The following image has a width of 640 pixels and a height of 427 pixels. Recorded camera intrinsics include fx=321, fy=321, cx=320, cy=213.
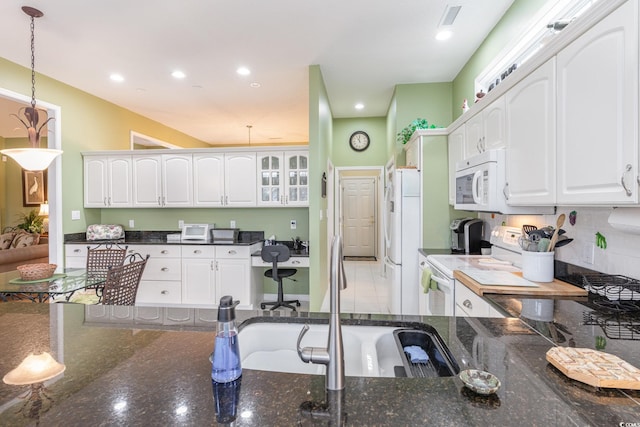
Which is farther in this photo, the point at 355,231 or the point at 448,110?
the point at 355,231

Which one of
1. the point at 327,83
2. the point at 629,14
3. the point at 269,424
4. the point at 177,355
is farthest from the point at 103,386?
the point at 327,83

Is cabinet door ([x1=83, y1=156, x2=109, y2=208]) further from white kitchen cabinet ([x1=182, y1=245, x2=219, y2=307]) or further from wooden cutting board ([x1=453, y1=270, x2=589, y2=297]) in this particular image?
wooden cutting board ([x1=453, y1=270, x2=589, y2=297])

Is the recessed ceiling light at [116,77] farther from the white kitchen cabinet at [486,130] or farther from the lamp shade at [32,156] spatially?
the white kitchen cabinet at [486,130]

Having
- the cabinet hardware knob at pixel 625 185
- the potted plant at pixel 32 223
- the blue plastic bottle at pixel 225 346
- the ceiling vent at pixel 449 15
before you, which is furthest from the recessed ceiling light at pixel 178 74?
the potted plant at pixel 32 223

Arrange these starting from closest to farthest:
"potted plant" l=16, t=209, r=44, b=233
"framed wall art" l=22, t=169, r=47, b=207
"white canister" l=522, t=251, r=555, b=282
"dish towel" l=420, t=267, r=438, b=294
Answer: "white canister" l=522, t=251, r=555, b=282 < "dish towel" l=420, t=267, r=438, b=294 < "potted plant" l=16, t=209, r=44, b=233 < "framed wall art" l=22, t=169, r=47, b=207

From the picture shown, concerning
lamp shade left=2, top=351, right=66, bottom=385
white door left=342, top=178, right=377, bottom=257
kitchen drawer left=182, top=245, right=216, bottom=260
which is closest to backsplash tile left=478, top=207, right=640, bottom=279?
lamp shade left=2, top=351, right=66, bottom=385

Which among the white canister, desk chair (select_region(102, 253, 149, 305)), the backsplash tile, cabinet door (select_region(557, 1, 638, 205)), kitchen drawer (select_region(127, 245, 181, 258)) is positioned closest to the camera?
cabinet door (select_region(557, 1, 638, 205))

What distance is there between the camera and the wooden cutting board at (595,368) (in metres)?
0.77

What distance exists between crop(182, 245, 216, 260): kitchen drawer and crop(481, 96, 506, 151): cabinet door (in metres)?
3.28

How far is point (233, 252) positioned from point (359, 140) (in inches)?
129

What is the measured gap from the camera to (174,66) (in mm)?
3713

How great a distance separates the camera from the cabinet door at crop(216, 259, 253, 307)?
406 cm

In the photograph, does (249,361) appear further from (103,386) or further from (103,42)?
(103,42)

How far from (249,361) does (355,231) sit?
7247 millimetres
